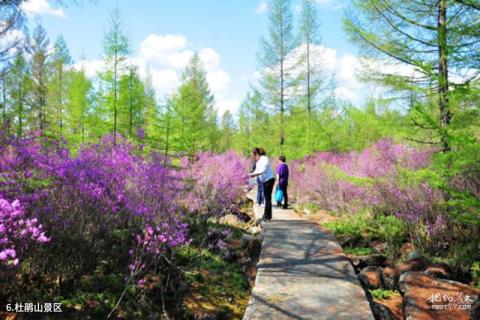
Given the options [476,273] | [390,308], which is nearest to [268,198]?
[390,308]

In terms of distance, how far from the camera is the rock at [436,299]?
11.6 feet

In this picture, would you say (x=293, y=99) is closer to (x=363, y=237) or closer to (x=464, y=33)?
(x=363, y=237)

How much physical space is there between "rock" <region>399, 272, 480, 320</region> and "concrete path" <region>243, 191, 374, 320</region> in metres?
0.61

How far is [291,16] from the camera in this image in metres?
18.2

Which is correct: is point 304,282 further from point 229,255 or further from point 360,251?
point 360,251

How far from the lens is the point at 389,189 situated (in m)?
6.33

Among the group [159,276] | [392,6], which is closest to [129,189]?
[159,276]

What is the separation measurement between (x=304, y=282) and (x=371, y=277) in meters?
1.36

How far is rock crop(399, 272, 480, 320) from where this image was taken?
3.54 metres

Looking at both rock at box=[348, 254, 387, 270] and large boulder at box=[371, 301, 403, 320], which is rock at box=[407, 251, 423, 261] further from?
large boulder at box=[371, 301, 403, 320]

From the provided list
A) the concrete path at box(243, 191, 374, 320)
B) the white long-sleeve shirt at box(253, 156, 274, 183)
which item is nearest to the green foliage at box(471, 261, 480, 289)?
the concrete path at box(243, 191, 374, 320)

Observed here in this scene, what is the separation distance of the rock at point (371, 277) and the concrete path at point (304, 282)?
38cm

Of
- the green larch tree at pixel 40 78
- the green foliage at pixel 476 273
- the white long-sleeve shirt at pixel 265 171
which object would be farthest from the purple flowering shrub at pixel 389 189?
the green larch tree at pixel 40 78

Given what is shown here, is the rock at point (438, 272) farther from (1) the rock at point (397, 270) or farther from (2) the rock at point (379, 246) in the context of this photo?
(2) the rock at point (379, 246)
